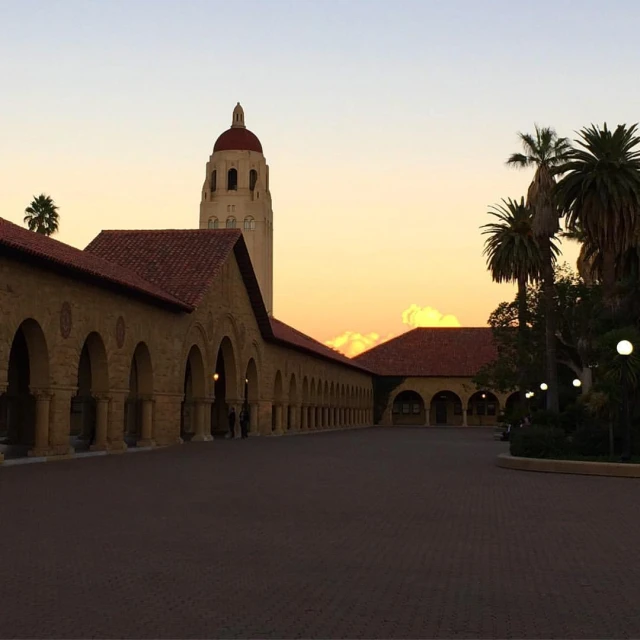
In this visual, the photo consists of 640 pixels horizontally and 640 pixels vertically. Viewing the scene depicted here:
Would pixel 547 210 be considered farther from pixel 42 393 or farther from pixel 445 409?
pixel 445 409

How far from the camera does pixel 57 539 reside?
10164 mm

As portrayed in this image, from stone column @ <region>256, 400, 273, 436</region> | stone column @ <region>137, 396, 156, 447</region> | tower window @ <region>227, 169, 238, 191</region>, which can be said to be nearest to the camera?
stone column @ <region>137, 396, 156, 447</region>

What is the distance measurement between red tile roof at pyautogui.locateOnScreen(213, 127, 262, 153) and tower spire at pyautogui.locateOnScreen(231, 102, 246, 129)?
1.57 meters

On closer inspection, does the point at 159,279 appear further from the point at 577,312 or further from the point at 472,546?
the point at 472,546

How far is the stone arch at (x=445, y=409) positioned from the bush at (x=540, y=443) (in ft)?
189

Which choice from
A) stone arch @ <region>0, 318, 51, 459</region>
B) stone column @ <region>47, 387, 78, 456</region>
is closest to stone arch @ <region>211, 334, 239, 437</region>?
stone arch @ <region>0, 318, 51, 459</region>

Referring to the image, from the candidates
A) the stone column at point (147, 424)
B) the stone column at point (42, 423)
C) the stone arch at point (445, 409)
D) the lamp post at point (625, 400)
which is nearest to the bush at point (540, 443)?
the lamp post at point (625, 400)

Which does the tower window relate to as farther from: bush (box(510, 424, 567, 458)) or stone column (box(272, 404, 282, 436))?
bush (box(510, 424, 567, 458))

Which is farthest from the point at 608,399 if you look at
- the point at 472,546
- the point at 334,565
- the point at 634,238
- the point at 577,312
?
the point at 577,312

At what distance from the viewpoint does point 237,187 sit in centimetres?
10700

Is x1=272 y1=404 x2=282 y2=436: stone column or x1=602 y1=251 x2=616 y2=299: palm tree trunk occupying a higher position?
x1=602 y1=251 x2=616 y2=299: palm tree trunk

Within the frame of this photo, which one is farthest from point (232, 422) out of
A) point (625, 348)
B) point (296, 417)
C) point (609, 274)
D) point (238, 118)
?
point (238, 118)

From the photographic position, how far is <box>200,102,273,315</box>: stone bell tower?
107 metres

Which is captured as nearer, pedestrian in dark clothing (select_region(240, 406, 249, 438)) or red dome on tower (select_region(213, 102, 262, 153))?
pedestrian in dark clothing (select_region(240, 406, 249, 438))
